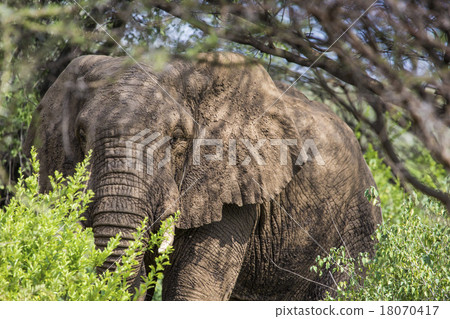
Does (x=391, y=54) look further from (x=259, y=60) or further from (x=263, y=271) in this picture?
(x=263, y=271)

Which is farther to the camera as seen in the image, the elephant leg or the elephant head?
the elephant leg

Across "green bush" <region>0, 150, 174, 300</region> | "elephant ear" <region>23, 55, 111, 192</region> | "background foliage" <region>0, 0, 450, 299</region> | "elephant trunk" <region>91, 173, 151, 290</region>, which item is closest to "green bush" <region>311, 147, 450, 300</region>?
"background foliage" <region>0, 0, 450, 299</region>

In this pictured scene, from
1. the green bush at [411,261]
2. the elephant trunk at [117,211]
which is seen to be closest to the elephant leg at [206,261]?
the elephant trunk at [117,211]

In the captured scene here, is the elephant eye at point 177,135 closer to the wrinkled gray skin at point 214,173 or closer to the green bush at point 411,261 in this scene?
the wrinkled gray skin at point 214,173

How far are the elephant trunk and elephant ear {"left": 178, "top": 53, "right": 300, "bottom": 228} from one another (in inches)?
17.2

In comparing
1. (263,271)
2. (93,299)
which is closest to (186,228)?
(263,271)

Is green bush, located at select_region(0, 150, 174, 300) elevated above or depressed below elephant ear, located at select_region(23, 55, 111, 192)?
above

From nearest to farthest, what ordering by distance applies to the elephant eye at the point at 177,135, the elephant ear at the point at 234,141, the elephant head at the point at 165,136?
the elephant head at the point at 165,136, the elephant eye at the point at 177,135, the elephant ear at the point at 234,141

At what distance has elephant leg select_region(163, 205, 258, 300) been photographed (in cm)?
399

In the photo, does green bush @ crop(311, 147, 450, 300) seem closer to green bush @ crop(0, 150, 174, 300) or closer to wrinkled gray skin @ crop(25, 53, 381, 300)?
wrinkled gray skin @ crop(25, 53, 381, 300)

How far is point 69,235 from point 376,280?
1610 millimetres

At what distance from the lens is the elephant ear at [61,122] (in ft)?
13.3

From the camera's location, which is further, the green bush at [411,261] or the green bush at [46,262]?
the green bush at [411,261]

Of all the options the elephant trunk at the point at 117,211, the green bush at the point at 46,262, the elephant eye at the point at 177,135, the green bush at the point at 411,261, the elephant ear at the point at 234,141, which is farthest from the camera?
the elephant ear at the point at 234,141
